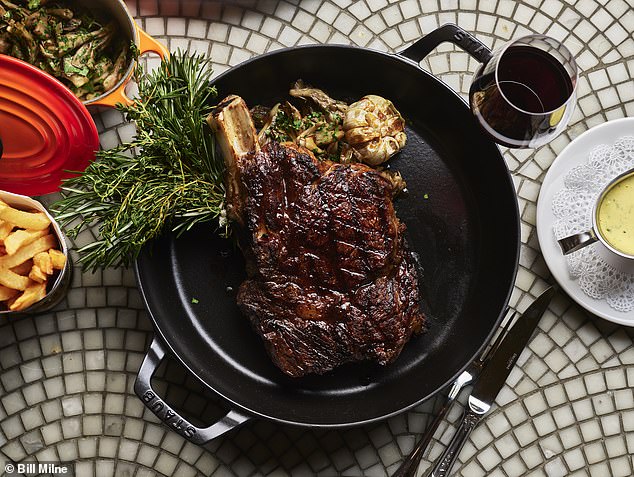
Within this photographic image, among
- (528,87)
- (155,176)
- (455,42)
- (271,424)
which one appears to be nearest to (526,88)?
(528,87)

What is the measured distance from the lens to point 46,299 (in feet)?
8.73

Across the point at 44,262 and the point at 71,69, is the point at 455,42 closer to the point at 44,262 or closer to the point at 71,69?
the point at 71,69

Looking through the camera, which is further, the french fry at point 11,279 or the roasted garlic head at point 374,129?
the roasted garlic head at point 374,129

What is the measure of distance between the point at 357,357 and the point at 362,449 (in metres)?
0.52

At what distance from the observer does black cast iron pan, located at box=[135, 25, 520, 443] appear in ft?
8.70

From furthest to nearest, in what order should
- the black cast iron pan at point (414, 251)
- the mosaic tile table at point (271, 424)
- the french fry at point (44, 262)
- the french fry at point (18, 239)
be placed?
A: 1. the mosaic tile table at point (271, 424)
2. the black cast iron pan at point (414, 251)
3. the french fry at point (44, 262)
4. the french fry at point (18, 239)

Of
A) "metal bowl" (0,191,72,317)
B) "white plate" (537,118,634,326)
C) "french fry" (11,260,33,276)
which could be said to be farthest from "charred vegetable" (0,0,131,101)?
"white plate" (537,118,634,326)

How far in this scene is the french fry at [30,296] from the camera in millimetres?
2414

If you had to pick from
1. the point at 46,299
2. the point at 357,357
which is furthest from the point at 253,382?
the point at 46,299

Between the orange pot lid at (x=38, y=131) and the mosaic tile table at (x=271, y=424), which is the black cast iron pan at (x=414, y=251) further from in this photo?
the orange pot lid at (x=38, y=131)

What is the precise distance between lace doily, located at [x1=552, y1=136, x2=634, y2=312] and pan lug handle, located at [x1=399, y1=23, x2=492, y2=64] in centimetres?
62

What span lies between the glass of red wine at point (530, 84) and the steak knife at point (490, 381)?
2.60 feet

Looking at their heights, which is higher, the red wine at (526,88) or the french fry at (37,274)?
the red wine at (526,88)

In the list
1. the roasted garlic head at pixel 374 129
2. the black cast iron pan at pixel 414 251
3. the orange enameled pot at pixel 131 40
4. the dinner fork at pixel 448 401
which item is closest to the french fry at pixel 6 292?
the black cast iron pan at pixel 414 251
